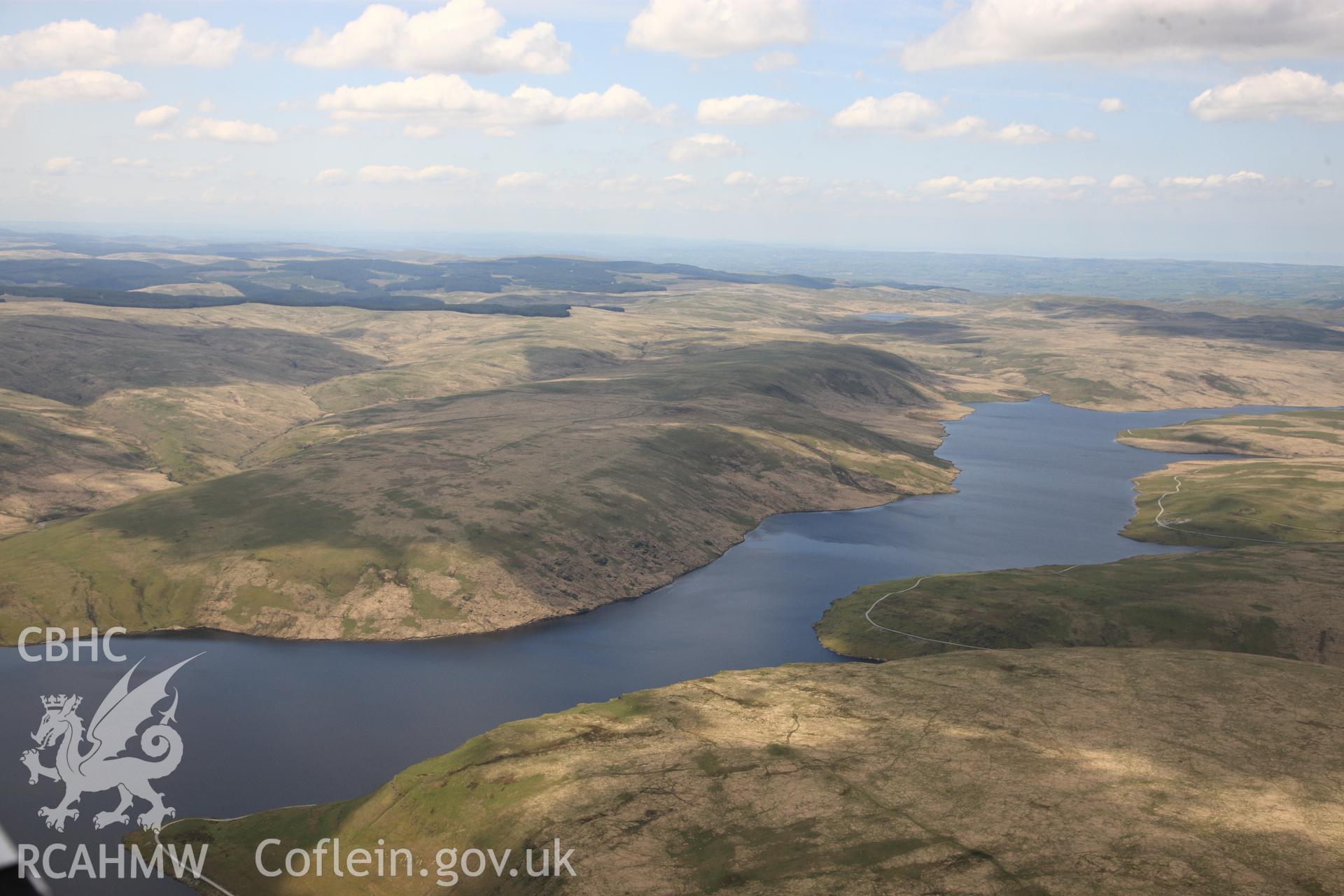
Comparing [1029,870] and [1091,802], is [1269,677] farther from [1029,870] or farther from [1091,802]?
[1029,870]

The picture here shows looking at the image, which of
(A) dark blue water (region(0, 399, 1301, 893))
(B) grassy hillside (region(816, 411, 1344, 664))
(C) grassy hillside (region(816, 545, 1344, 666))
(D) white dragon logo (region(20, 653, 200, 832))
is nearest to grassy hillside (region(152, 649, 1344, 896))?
(D) white dragon logo (region(20, 653, 200, 832))

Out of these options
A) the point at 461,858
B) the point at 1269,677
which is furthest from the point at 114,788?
the point at 1269,677

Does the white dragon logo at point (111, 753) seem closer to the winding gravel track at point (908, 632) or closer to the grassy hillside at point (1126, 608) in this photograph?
the grassy hillside at point (1126, 608)

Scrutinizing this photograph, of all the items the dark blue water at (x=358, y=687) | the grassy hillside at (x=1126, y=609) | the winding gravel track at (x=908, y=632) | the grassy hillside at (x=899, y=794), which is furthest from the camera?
the winding gravel track at (x=908, y=632)

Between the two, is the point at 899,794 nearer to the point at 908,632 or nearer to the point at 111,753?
the point at 908,632

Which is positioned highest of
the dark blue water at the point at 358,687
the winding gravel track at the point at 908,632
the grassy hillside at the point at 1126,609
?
the grassy hillside at the point at 1126,609

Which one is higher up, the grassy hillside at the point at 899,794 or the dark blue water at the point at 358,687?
the grassy hillside at the point at 899,794

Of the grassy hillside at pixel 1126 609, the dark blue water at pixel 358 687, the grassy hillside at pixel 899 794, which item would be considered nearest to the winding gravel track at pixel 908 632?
the grassy hillside at pixel 1126 609
